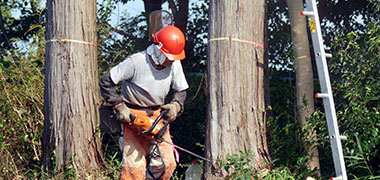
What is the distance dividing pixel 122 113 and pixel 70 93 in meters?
1.26

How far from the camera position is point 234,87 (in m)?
5.23

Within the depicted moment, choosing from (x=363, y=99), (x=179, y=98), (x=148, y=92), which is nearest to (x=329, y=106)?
(x=363, y=99)

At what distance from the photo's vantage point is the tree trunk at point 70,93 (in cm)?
580

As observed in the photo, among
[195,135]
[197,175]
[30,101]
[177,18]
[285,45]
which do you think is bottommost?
[197,175]

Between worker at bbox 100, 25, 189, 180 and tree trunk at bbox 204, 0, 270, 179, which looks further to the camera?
tree trunk at bbox 204, 0, 270, 179

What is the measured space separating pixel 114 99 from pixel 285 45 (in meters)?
3.93

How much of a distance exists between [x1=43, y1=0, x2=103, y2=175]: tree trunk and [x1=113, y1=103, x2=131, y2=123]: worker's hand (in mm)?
1135

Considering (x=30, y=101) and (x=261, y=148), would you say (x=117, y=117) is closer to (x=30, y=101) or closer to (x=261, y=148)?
(x=261, y=148)

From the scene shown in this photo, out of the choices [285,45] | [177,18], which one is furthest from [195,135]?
[177,18]

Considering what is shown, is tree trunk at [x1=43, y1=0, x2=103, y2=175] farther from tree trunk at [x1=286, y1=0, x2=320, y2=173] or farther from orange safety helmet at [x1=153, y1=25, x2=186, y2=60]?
tree trunk at [x1=286, y1=0, x2=320, y2=173]

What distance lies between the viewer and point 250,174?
16.3 feet

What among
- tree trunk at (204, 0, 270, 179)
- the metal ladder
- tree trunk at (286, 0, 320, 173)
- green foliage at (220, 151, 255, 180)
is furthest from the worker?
tree trunk at (286, 0, 320, 173)

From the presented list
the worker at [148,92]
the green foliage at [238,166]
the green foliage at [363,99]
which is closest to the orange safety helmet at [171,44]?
the worker at [148,92]

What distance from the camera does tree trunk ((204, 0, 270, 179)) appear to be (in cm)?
518
